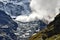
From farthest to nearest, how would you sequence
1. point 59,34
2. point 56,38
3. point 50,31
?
point 50,31 → point 59,34 → point 56,38

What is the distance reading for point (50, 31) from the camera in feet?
424

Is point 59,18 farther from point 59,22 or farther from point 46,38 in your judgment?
point 46,38

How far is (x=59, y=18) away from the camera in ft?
416

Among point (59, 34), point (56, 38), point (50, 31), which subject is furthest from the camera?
point (50, 31)

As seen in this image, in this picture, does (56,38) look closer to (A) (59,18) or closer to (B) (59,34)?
(B) (59,34)

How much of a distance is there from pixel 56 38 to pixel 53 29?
14377mm

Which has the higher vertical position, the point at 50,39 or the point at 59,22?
the point at 59,22

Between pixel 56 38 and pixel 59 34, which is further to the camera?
pixel 59 34

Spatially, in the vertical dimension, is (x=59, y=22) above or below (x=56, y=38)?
above

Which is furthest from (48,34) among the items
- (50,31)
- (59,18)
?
(59,18)

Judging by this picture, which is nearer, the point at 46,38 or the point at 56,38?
the point at 56,38

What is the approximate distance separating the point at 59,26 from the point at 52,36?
639cm

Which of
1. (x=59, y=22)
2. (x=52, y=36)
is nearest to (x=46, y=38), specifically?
(x=52, y=36)

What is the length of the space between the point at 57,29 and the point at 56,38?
1250cm
